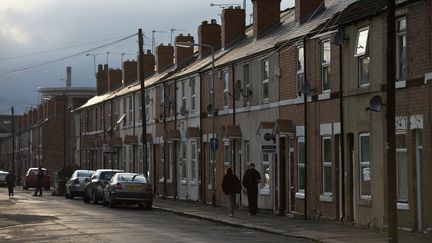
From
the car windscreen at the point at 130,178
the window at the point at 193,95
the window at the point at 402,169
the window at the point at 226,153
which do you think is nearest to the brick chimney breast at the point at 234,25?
the window at the point at 193,95

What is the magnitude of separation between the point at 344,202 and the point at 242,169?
9.37m

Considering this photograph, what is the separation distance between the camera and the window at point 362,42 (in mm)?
22703

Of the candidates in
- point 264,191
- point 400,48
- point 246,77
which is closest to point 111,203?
point 264,191

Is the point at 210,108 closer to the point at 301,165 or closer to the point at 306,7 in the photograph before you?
the point at 306,7

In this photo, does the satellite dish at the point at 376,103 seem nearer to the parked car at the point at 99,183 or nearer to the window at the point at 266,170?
the window at the point at 266,170

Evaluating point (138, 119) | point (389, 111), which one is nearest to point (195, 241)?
point (389, 111)

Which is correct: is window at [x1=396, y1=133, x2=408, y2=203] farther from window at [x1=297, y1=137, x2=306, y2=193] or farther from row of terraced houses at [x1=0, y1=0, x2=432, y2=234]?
window at [x1=297, y1=137, x2=306, y2=193]

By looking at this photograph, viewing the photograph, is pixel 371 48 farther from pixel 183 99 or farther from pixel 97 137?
pixel 97 137

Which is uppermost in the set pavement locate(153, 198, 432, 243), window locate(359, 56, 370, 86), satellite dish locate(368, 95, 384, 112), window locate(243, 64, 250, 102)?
window locate(243, 64, 250, 102)

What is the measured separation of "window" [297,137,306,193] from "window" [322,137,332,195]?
1.53 metres

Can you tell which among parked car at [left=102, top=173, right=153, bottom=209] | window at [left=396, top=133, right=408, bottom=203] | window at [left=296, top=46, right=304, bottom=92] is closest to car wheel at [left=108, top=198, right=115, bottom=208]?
parked car at [left=102, top=173, right=153, bottom=209]

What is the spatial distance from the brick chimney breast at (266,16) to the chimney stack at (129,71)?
26477 millimetres

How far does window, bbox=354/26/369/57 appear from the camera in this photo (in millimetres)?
22703

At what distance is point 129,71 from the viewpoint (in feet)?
202
